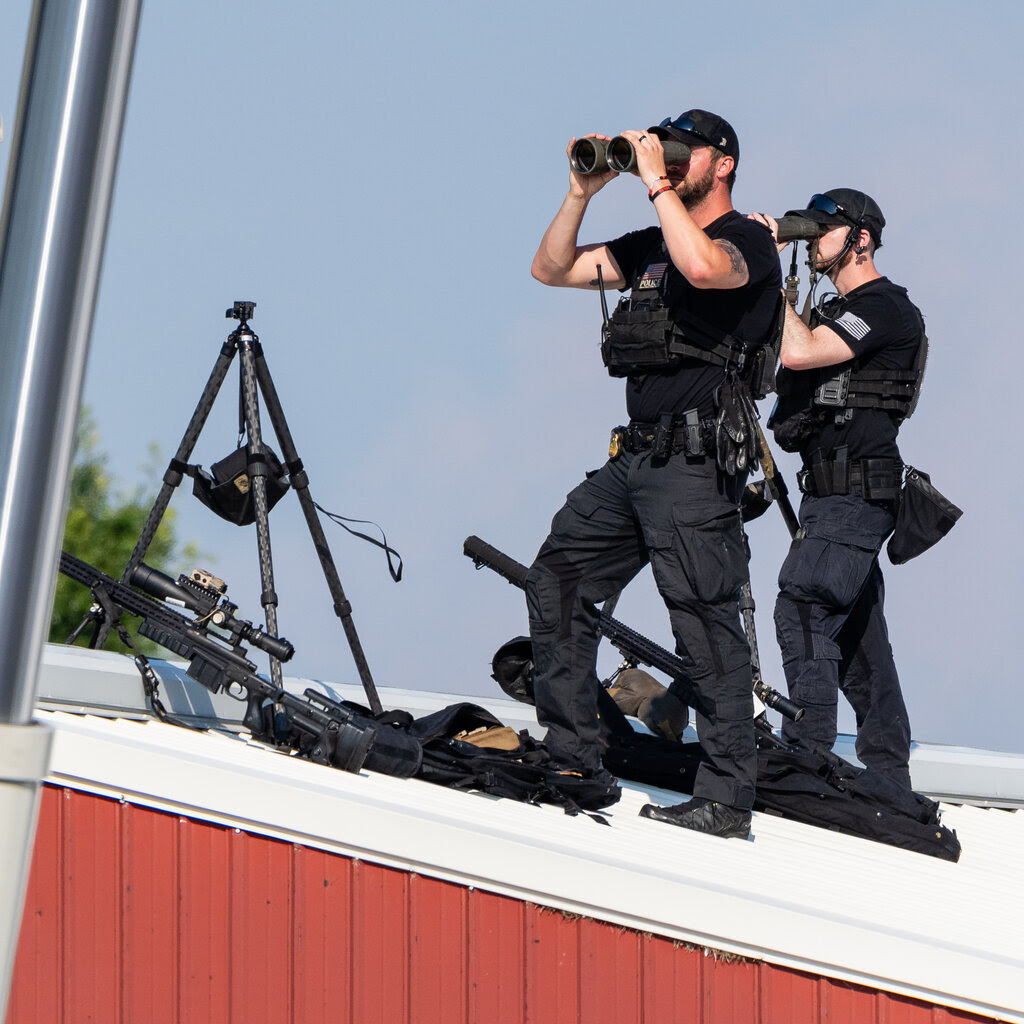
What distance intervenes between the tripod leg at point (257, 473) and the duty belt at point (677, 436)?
231 centimetres

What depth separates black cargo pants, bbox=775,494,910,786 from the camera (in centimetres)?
694

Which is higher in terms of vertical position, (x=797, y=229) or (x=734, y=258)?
(x=797, y=229)

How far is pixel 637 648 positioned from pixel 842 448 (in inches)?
53.8

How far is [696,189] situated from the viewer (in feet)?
18.9

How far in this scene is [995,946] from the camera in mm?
4980

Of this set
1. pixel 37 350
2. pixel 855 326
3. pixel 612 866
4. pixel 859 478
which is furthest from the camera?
pixel 859 478

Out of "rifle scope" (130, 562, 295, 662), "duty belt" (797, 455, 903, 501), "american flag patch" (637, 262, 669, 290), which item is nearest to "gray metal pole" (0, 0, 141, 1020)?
"american flag patch" (637, 262, 669, 290)

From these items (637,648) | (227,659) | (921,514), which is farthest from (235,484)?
(921,514)

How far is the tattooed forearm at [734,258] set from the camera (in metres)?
5.53

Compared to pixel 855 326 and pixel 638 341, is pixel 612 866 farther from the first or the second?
pixel 855 326

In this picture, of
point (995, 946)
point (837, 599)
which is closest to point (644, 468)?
point (837, 599)

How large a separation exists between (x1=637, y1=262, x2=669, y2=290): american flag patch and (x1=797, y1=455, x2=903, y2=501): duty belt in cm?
161

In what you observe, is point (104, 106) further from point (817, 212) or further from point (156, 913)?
point (817, 212)

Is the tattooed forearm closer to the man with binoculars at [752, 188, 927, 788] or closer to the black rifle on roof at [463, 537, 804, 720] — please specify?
the man with binoculars at [752, 188, 927, 788]
